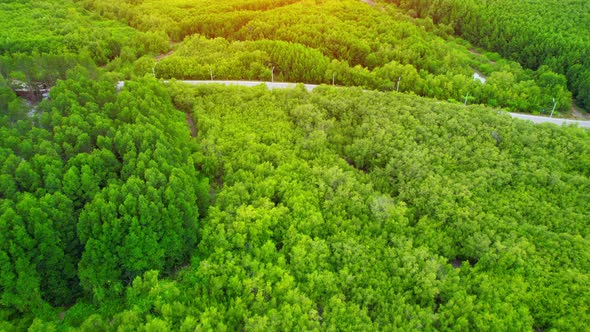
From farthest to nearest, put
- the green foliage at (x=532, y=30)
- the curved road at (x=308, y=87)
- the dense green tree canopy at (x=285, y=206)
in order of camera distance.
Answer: the green foliage at (x=532, y=30)
the curved road at (x=308, y=87)
the dense green tree canopy at (x=285, y=206)

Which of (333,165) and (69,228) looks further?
(333,165)

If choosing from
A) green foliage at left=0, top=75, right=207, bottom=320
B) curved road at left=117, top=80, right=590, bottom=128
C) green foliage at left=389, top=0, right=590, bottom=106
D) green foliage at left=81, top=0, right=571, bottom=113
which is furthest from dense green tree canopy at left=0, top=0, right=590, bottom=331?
A: green foliage at left=389, top=0, right=590, bottom=106

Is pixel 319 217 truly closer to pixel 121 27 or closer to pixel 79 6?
pixel 121 27

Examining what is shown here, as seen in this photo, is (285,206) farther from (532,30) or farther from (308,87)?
(532,30)

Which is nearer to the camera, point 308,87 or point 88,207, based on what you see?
point 88,207

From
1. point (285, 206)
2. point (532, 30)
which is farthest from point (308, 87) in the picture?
point (532, 30)

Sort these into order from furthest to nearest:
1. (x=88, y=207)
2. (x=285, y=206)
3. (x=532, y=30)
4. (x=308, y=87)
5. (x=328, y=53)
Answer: (x=532, y=30)
(x=328, y=53)
(x=308, y=87)
(x=285, y=206)
(x=88, y=207)

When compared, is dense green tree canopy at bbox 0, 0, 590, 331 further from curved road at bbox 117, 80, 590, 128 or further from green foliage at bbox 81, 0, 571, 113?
curved road at bbox 117, 80, 590, 128

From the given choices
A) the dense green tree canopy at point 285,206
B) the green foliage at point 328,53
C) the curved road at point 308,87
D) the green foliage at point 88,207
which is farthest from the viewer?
the green foliage at point 328,53

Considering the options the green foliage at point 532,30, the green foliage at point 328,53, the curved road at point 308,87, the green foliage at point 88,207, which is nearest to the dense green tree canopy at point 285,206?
the green foliage at point 88,207

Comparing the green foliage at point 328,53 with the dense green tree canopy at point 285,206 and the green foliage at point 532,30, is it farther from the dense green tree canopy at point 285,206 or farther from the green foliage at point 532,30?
the green foliage at point 532,30

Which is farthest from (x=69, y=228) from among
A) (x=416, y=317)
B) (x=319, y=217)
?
(x=416, y=317)
